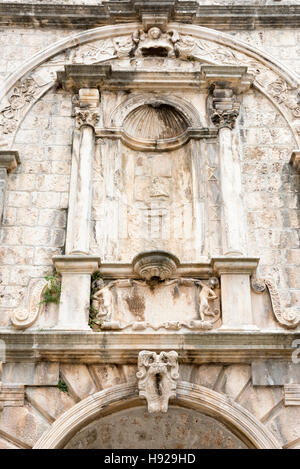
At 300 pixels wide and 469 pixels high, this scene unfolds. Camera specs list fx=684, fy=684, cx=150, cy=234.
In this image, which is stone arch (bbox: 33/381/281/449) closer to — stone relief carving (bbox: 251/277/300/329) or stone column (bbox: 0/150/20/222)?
stone relief carving (bbox: 251/277/300/329)

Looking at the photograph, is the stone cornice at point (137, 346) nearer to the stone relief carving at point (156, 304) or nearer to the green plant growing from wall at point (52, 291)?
the stone relief carving at point (156, 304)

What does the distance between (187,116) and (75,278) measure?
299cm

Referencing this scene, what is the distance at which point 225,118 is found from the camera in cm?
945

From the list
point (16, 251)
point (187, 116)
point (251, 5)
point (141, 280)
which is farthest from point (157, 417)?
point (251, 5)

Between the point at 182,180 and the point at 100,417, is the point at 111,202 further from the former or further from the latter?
the point at 100,417

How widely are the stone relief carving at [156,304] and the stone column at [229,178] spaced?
1.97ft

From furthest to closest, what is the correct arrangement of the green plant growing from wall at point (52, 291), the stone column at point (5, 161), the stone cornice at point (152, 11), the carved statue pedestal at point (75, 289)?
1. the stone cornice at point (152, 11)
2. the stone column at point (5, 161)
3. the green plant growing from wall at point (52, 291)
4. the carved statue pedestal at point (75, 289)

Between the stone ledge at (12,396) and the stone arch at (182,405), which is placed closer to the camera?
the stone arch at (182,405)

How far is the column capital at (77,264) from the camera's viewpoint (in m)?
8.26

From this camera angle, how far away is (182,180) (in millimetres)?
9500

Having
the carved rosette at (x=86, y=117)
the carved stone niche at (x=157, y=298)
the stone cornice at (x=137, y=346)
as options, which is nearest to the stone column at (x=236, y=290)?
the carved stone niche at (x=157, y=298)

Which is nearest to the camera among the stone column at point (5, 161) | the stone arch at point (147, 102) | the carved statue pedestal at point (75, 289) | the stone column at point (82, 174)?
the carved statue pedestal at point (75, 289)

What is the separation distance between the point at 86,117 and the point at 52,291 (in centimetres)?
264

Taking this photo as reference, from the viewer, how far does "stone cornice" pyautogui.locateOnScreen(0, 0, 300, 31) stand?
10.4 meters
